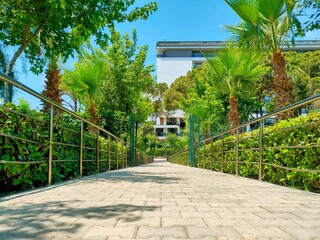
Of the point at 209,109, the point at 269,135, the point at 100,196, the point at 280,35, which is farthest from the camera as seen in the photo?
the point at 209,109

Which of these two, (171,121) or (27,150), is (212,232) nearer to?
(27,150)

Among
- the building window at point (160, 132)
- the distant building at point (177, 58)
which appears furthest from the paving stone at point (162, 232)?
the building window at point (160, 132)

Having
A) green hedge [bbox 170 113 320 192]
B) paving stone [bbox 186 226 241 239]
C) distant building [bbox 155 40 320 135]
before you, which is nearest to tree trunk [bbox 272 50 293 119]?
green hedge [bbox 170 113 320 192]

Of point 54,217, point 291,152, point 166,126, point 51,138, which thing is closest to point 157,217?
point 54,217

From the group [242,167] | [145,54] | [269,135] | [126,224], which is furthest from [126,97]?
[126,224]

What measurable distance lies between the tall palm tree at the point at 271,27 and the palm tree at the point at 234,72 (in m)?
3.10

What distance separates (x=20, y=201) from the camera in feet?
10.8

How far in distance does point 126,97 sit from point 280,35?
10825 mm

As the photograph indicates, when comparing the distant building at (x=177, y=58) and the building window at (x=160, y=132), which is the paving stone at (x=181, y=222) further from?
the building window at (x=160, y=132)

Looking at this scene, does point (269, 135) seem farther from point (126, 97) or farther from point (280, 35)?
point (126, 97)

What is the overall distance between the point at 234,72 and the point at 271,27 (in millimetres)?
4112

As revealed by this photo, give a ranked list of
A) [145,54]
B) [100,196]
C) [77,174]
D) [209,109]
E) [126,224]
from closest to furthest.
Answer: [126,224] < [100,196] < [77,174] < [209,109] < [145,54]

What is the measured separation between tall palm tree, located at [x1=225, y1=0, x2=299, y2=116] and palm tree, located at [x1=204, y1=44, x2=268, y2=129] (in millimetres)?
3104

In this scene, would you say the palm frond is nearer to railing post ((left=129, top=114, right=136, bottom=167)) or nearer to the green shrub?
the green shrub
